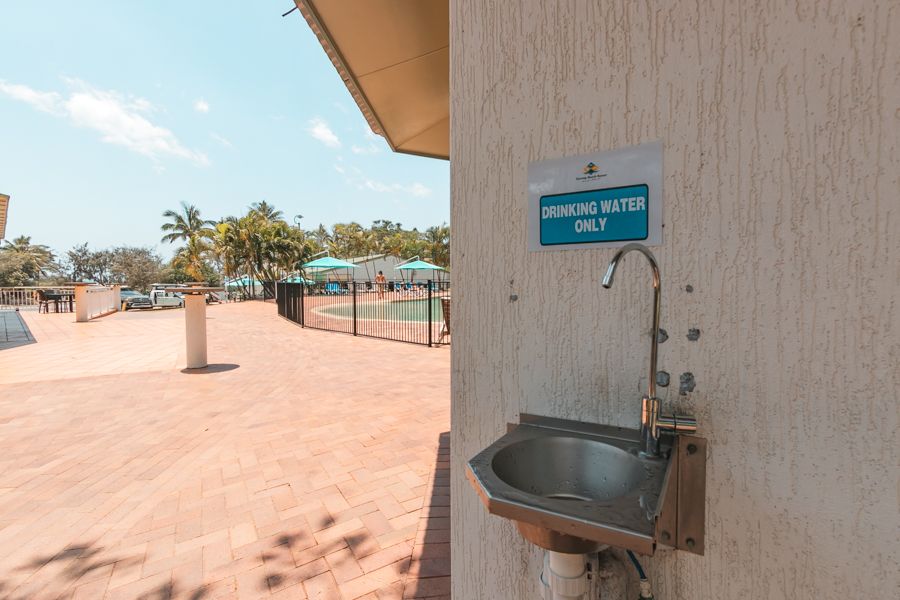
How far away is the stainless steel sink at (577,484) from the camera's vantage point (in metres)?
0.76

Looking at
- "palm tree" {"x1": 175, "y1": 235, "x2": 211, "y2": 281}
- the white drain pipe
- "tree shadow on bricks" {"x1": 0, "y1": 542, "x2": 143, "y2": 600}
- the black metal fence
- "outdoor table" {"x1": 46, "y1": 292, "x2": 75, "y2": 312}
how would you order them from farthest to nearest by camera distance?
"palm tree" {"x1": 175, "y1": 235, "x2": 211, "y2": 281} < "outdoor table" {"x1": 46, "y1": 292, "x2": 75, "y2": 312} < the black metal fence < "tree shadow on bricks" {"x1": 0, "y1": 542, "x2": 143, "y2": 600} < the white drain pipe

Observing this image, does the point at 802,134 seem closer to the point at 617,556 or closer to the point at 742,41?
the point at 742,41

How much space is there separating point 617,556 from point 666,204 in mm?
939

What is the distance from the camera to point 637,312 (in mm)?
1090

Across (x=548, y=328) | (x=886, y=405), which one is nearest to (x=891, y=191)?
(x=886, y=405)

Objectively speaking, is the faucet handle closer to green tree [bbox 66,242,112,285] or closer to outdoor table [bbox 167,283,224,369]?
outdoor table [bbox 167,283,224,369]

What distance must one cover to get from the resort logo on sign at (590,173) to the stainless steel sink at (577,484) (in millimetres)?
695

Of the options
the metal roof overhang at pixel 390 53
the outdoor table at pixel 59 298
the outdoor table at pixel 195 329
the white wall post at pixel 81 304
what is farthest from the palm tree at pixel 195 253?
the metal roof overhang at pixel 390 53

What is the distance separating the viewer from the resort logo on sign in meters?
1.12

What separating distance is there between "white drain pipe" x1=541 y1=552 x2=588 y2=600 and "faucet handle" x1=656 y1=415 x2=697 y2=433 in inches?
15.1

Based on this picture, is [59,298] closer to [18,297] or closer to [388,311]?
[18,297]

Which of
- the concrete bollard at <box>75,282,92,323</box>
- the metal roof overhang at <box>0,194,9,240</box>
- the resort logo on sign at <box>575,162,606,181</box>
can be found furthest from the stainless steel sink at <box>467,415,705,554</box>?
the concrete bollard at <box>75,282,92,323</box>

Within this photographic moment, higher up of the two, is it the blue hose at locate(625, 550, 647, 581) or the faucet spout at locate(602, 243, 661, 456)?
the faucet spout at locate(602, 243, 661, 456)

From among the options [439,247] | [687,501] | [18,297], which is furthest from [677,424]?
[439,247]
